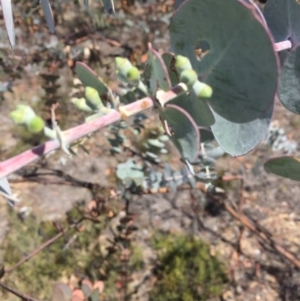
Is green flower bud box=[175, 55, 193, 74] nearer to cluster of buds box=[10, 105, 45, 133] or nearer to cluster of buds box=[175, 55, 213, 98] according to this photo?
cluster of buds box=[175, 55, 213, 98]

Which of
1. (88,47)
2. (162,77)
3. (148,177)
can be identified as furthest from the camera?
(88,47)

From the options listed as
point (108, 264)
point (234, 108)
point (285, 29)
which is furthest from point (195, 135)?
point (108, 264)

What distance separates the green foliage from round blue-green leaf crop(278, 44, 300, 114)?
1280 millimetres

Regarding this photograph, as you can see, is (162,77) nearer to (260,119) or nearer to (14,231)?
(260,119)

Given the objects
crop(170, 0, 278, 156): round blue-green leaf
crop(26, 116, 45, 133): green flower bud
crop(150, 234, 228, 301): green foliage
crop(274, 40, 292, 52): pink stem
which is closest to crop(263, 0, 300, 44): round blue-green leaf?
crop(274, 40, 292, 52): pink stem

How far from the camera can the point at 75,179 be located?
181 centimetres

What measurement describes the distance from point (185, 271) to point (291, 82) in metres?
1.33

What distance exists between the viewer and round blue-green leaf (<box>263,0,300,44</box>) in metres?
0.43

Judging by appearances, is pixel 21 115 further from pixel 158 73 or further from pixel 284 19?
pixel 284 19

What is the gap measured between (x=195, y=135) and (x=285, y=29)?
186mm

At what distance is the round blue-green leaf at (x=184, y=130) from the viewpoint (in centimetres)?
33

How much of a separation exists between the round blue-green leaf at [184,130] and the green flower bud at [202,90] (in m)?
0.02

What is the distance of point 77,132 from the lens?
0.30m

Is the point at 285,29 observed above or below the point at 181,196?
above
